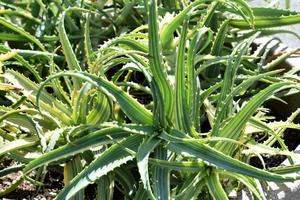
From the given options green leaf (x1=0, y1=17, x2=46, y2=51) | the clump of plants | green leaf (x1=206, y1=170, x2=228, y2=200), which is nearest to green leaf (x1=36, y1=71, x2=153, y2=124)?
the clump of plants

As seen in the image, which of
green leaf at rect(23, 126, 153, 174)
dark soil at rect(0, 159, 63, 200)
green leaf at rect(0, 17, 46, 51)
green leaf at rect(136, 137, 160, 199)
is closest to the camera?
green leaf at rect(136, 137, 160, 199)

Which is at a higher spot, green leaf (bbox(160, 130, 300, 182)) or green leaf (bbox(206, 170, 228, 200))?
green leaf (bbox(160, 130, 300, 182))

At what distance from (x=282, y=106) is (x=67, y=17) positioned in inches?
19.8

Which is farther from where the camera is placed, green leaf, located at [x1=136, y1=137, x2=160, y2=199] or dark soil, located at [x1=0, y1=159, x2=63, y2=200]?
dark soil, located at [x1=0, y1=159, x2=63, y2=200]

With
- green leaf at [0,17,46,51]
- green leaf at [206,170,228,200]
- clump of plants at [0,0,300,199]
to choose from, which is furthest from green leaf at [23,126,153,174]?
green leaf at [0,17,46,51]

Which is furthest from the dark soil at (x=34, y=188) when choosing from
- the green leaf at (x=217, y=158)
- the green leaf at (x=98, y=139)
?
the green leaf at (x=217, y=158)

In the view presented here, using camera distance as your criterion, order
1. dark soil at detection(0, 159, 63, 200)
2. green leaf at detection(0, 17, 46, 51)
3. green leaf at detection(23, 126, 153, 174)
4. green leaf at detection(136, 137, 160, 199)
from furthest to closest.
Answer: green leaf at detection(0, 17, 46, 51)
dark soil at detection(0, 159, 63, 200)
green leaf at detection(23, 126, 153, 174)
green leaf at detection(136, 137, 160, 199)

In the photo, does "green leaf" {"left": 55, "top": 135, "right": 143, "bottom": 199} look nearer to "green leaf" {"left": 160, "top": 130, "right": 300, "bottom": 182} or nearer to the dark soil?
"green leaf" {"left": 160, "top": 130, "right": 300, "bottom": 182}

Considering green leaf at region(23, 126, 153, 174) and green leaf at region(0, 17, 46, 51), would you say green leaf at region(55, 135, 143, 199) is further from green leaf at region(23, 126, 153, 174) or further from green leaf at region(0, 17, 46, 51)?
green leaf at region(0, 17, 46, 51)

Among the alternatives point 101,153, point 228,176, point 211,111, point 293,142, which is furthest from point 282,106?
point 101,153

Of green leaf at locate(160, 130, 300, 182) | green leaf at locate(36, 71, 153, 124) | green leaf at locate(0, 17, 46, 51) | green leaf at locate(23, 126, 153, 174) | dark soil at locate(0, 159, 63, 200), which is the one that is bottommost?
dark soil at locate(0, 159, 63, 200)

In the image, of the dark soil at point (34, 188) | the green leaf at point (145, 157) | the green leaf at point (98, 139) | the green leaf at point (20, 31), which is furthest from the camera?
the green leaf at point (20, 31)

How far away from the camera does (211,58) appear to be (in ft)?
4.07

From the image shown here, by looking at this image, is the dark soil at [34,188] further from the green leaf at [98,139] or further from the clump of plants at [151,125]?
the green leaf at [98,139]
